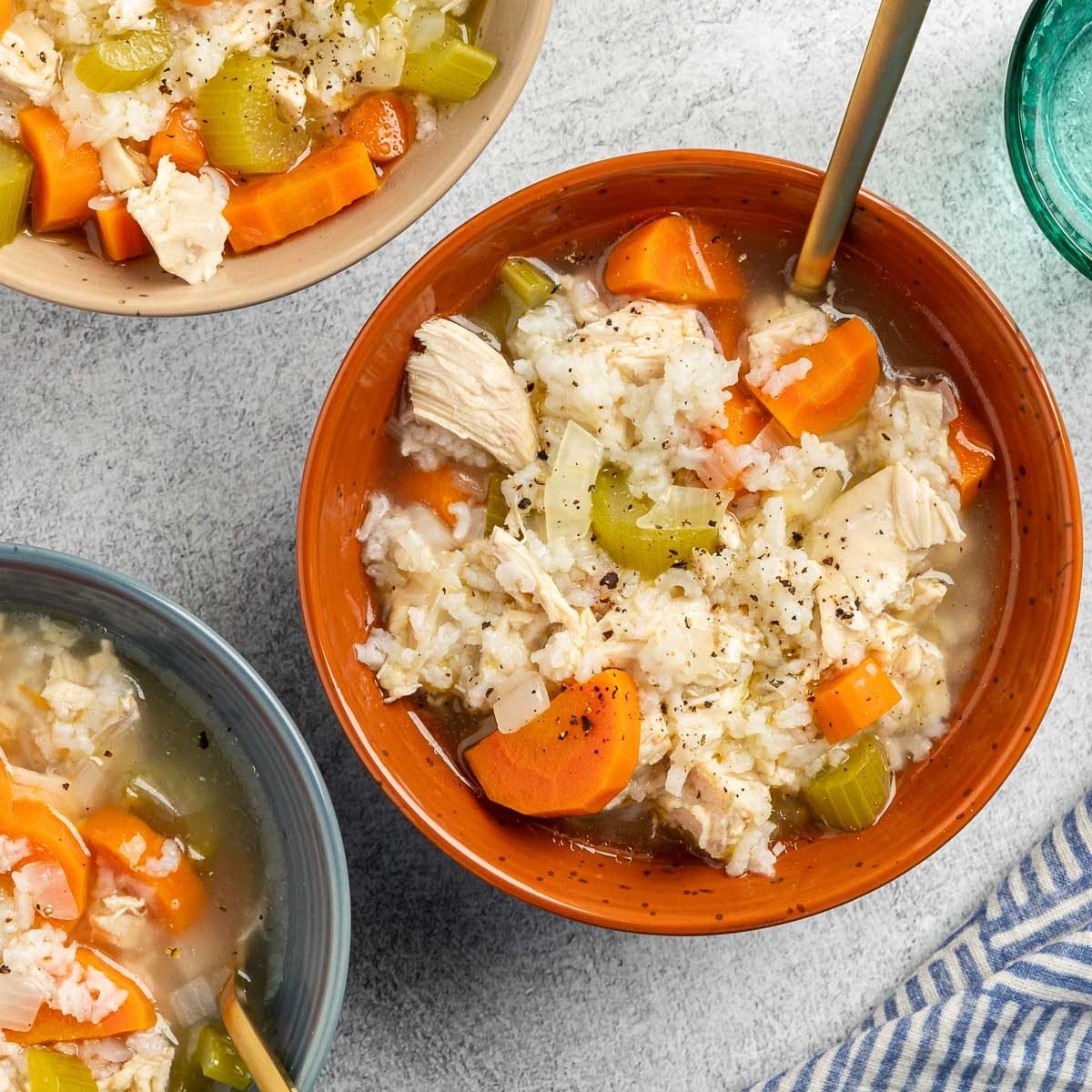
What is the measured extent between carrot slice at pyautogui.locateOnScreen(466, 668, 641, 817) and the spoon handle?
81 centimetres

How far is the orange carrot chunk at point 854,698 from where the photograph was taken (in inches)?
83.5

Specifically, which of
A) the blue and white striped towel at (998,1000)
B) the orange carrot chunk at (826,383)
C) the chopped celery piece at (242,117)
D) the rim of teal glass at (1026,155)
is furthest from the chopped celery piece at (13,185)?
the blue and white striped towel at (998,1000)

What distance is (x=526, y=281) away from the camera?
224 cm

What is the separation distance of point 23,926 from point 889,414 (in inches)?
70.1

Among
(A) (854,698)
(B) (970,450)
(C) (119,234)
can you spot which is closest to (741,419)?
(B) (970,450)

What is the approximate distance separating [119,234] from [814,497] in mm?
1322

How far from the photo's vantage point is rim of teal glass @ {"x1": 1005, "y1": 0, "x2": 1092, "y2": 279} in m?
2.35

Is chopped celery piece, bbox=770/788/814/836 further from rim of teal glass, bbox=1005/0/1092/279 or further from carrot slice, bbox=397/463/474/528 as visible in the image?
rim of teal glass, bbox=1005/0/1092/279

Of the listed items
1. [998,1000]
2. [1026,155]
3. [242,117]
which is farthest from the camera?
[998,1000]

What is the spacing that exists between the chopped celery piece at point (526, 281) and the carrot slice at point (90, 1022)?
1.41m

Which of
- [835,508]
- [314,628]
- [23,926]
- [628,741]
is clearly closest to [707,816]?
[628,741]

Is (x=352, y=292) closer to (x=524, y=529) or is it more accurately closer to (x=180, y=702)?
(x=524, y=529)

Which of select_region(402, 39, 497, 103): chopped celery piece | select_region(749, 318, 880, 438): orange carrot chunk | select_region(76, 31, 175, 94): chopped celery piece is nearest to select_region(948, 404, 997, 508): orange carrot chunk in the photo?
select_region(749, 318, 880, 438): orange carrot chunk

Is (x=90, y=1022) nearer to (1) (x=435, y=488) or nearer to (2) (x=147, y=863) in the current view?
(2) (x=147, y=863)
